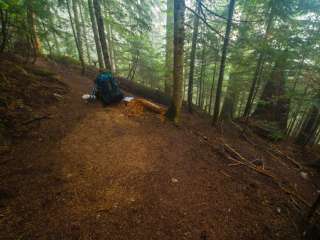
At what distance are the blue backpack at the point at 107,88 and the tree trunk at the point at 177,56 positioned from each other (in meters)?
2.57

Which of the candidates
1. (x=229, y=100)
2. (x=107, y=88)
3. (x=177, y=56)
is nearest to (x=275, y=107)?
(x=229, y=100)

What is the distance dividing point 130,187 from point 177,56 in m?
5.00

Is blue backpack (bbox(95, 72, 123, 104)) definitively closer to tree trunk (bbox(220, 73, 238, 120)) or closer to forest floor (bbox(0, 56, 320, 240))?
forest floor (bbox(0, 56, 320, 240))

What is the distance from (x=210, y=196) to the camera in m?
3.85

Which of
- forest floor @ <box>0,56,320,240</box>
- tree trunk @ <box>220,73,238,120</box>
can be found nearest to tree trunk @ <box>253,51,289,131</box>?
tree trunk @ <box>220,73,238,120</box>

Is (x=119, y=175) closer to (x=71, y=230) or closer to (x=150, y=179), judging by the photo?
(x=150, y=179)

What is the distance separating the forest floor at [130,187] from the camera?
2777 mm

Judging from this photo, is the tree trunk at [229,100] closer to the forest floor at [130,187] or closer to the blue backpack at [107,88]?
the forest floor at [130,187]

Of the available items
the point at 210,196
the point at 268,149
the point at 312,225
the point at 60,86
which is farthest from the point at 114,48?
the point at 312,225

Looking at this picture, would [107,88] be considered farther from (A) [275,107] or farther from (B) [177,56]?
(A) [275,107]

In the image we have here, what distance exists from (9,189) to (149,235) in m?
2.73

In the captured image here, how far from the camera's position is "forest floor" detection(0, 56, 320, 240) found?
2.78 m

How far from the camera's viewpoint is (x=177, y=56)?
633cm

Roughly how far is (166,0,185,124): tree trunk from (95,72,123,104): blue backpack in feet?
8.44
